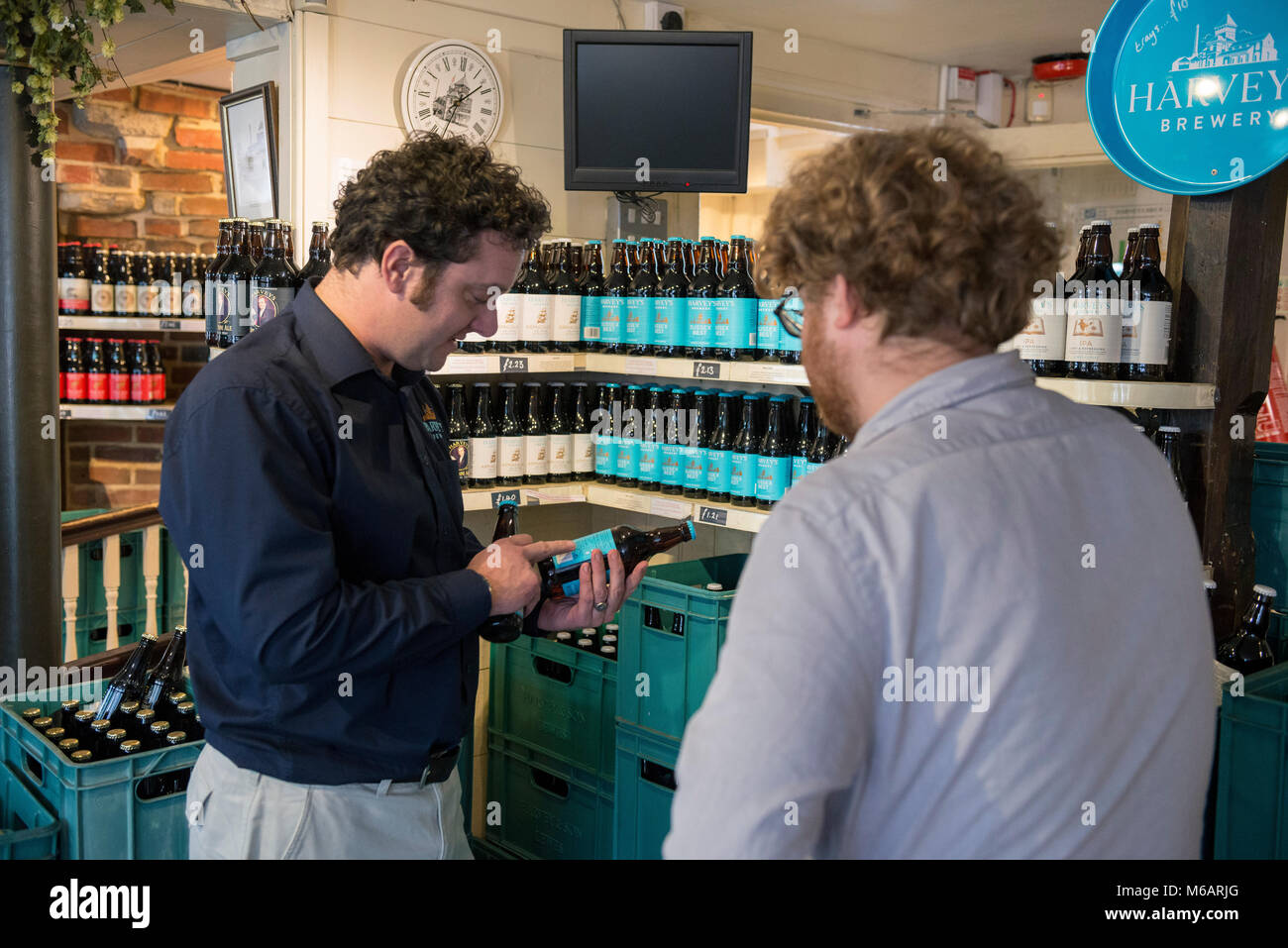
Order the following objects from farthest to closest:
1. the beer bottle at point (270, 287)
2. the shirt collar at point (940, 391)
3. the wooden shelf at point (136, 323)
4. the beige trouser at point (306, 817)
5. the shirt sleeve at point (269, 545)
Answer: the wooden shelf at point (136, 323), the beer bottle at point (270, 287), the beige trouser at point (306, 817), the shirt sleeve at point (269, 545), the shirt collar at point (940, 391)

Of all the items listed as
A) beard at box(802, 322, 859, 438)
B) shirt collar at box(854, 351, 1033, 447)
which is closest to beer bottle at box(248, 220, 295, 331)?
beard at box(802, 322, 859, 438)

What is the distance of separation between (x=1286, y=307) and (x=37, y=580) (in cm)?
514

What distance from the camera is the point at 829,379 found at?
105 cm

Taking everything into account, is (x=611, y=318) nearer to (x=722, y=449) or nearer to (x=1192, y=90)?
(x=722, y=449)

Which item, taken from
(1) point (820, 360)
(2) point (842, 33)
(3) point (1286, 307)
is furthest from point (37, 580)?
(3) point (1286, 307)

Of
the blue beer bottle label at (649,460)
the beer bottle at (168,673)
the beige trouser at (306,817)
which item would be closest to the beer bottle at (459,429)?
the blue beer bottle label at (649,460)

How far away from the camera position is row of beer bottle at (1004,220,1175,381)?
2443 millimetres

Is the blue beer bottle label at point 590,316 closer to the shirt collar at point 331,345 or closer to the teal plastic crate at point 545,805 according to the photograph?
the teal plastic crate at point 545,805

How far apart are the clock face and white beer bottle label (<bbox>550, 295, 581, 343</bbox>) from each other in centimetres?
74

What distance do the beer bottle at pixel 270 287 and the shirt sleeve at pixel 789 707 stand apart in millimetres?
2525

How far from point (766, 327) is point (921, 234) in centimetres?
229

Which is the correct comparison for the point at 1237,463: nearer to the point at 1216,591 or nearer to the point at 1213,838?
the point at 1216,591

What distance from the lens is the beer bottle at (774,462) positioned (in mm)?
3264

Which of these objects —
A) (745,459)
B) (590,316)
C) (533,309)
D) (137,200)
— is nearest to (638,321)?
(590,316)
